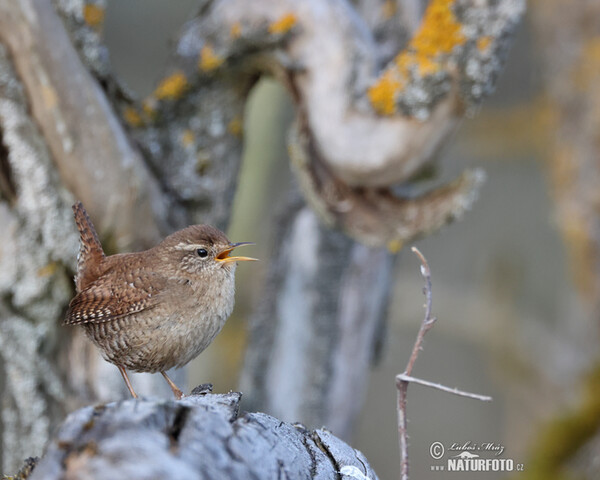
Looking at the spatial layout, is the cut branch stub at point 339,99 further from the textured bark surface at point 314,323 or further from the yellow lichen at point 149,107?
the textured bark surface at point 314,323

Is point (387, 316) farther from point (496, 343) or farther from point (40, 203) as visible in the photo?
point (496, 343)

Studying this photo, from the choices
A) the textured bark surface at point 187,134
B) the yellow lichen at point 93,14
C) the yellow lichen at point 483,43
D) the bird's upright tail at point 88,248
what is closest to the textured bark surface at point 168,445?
the bird's upright tail at point 88,248

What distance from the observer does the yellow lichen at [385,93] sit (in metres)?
2.20

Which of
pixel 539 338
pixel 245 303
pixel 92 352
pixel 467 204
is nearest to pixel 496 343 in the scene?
pixel 539 338

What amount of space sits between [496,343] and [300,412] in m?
3.35

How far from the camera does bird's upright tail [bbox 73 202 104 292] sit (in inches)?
66.9

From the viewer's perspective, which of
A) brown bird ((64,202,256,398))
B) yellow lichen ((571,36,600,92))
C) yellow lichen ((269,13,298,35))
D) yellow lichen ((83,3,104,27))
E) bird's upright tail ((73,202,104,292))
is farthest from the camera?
yellow lichen ((571,36,600,92))

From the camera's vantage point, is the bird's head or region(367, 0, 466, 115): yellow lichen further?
region(367, 0, 466, 115): yellow lichen

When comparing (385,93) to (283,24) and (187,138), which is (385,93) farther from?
(187,138)

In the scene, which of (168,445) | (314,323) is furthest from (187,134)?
(168,445)

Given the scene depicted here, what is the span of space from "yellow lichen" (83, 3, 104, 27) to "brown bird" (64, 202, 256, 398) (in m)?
0.91

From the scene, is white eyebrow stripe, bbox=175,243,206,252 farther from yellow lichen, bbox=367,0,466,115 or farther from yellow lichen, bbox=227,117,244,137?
yellow lichen, bbox=227,117,244,137

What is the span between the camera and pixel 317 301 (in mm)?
3238

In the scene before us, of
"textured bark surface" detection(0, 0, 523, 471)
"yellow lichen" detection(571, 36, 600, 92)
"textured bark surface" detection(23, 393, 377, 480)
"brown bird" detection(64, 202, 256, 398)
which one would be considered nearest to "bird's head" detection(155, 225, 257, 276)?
"brown bird" detection(64, 202, 256, 398)
